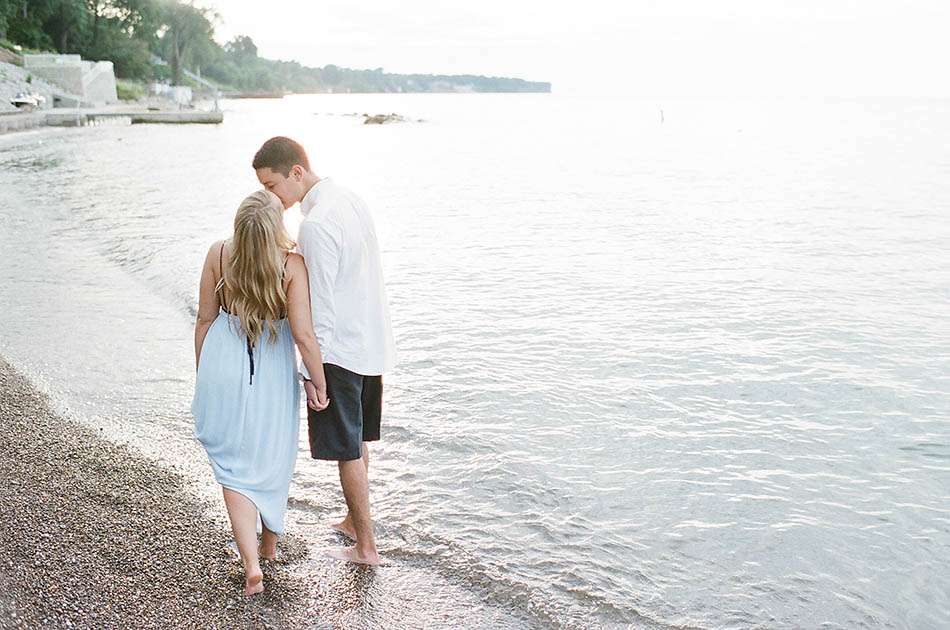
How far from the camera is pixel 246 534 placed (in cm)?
396

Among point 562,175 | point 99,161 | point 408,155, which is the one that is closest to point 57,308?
point 99,161

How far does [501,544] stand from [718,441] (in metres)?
2.62

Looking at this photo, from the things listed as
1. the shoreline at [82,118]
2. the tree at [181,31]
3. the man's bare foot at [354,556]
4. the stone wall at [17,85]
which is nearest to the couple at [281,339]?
the man's bare foot at [354,556]

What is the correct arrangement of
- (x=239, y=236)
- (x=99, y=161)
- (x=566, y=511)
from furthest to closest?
(x=99, y=161)
(x=566, y=511)
(x=239, y=236)

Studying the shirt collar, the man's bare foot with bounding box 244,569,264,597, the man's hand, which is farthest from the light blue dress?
the shirt collar

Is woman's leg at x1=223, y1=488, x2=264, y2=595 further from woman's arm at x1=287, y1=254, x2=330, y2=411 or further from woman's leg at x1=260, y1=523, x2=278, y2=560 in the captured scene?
woman's arm at x1=287, y1=254, x2=330, y2=411

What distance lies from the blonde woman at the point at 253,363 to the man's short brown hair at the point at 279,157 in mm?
159

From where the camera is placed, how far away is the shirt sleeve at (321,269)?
3.80 meters

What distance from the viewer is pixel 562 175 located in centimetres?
4059

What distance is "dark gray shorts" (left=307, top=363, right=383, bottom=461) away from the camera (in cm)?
401

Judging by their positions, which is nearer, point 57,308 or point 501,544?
point 501,544

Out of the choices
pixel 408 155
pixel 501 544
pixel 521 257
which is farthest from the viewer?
pixel 408 155

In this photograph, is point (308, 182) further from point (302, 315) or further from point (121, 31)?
point (121, 31)

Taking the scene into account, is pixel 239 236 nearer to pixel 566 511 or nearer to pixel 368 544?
pixel 368 544
